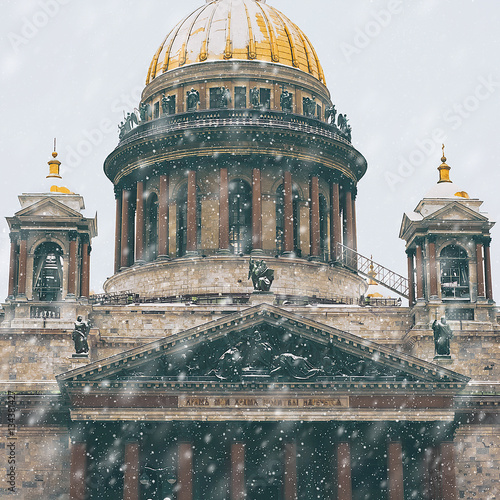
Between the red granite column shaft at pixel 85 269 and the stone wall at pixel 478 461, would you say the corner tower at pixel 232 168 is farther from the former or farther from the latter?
the stone wall at pixel 478 461

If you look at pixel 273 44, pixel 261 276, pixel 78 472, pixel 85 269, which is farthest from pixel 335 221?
pixel 78 472

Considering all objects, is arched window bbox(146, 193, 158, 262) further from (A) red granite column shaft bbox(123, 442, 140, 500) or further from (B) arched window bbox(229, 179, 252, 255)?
(A) red granite column shaft bbox(123, 442, 140, 500)

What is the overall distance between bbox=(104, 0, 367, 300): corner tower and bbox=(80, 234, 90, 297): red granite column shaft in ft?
22.8

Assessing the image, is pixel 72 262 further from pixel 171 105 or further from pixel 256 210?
pixel 171 105

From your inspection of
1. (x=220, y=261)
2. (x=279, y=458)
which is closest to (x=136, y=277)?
(x=220, y=261)

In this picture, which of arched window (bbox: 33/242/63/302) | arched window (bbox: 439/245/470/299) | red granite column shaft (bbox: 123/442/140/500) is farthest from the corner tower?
red granite column shaft (bbox: 123/442/140/500)

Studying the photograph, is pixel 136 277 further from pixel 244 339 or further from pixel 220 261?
pixel 244 339

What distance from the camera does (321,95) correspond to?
71.1 meters

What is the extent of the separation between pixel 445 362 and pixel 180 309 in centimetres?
1232

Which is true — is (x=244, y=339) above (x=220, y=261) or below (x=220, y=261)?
below

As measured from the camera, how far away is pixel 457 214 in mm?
58500

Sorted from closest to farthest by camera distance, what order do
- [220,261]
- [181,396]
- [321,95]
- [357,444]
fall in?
[181,396] → [357,444] → [220,261] → [321,95]

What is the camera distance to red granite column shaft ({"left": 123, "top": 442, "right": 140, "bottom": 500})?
50812 mm

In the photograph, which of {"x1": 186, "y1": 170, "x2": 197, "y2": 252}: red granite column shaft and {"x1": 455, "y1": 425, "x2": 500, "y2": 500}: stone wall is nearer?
{"x1": 455, "y1": 425, "x2": 500, "y2": 500}: stone wall
